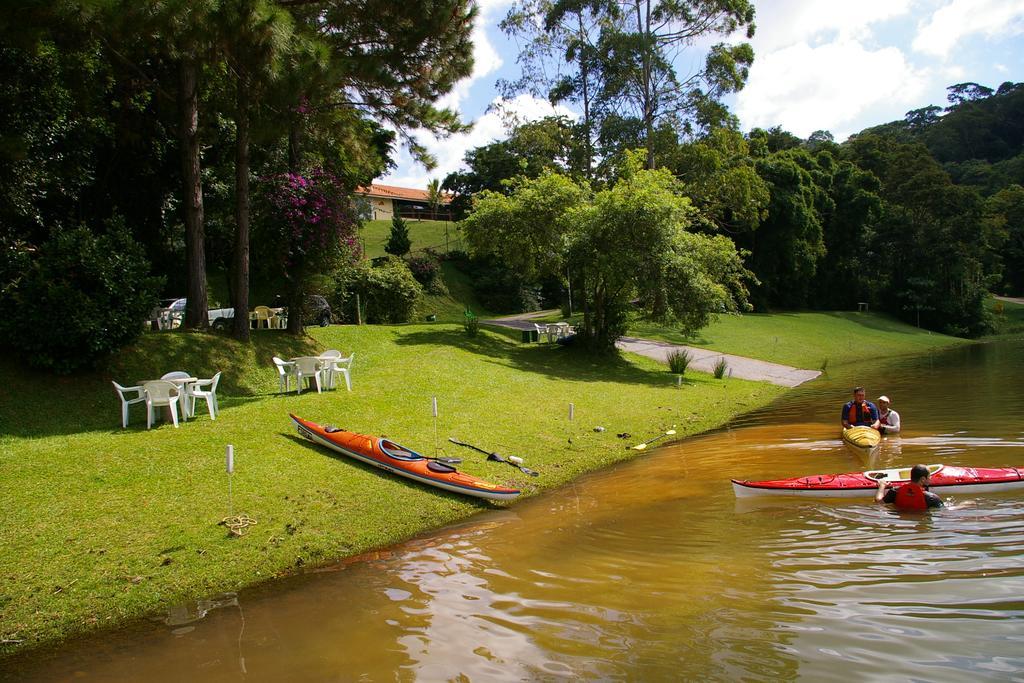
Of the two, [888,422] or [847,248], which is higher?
[847,248]

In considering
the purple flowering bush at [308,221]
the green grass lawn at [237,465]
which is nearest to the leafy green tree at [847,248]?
the green grass lawn at [237,465]

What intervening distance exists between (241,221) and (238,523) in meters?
11.8

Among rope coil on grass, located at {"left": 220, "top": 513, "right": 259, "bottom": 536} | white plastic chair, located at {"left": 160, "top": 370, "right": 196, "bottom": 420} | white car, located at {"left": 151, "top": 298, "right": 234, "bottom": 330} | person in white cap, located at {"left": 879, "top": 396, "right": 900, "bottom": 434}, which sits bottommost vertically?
rope coil on grass, located at {"left": 220, "top": 513, "right": 259, "bottom": 536}

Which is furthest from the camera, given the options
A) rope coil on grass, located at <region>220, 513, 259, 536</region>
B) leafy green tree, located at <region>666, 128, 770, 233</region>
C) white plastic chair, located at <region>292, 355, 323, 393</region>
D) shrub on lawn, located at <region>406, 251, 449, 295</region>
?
shrub on lawn, located at <region>406, 251, 449, 295</region>

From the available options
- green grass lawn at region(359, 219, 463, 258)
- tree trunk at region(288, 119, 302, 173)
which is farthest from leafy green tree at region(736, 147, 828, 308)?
tree trunk at region(288, 119, 302, 173)

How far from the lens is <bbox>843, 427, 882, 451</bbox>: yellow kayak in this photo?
12.0 m

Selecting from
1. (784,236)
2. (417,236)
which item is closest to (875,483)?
(784,236)

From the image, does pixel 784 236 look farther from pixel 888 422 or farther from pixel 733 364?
pixel 888 422

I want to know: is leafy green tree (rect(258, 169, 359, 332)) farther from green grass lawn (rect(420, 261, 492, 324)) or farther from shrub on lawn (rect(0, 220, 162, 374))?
green grass lawn (rect(420, 261, 492, 324))

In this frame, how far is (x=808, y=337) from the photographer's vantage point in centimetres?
3803

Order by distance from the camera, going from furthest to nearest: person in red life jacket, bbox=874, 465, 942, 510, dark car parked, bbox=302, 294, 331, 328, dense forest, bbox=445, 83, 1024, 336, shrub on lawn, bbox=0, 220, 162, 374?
1. dense forest, bbox=445, 83, 1024, 336
2. dark car parked, bbox=302, 294, 331, 328
3. shrub on lawn, bbox=0, 220, 162, 374
4. person in red life jacket, bbox=874, 465, 942, 510

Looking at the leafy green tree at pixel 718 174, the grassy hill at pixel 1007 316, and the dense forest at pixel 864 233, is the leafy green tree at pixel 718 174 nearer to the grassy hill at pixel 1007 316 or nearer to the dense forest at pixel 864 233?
the dense forest at pixel 864 233

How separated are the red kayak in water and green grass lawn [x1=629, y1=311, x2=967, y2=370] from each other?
20.5 meters

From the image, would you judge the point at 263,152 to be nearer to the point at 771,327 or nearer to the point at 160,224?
the point at 160,224
